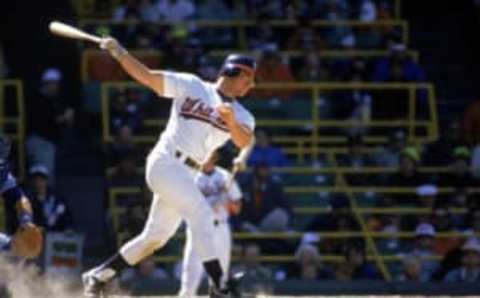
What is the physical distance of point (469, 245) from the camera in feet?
56.6

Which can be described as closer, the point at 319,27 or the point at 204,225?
the point at 204,225

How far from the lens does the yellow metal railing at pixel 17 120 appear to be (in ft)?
60.7

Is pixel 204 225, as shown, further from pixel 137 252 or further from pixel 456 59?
pixel 456 59

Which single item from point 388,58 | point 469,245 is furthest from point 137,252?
point 388,58

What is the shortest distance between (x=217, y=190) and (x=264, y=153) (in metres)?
3.64

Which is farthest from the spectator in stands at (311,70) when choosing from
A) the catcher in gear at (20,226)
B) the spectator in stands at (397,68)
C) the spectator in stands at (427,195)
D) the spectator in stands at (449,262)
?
the catcher in gear at (20,226)

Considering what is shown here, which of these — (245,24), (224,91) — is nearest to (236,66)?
(224,91)

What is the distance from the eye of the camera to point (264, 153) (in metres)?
18.6

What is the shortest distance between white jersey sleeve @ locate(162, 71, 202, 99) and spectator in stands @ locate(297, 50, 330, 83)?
289 inches

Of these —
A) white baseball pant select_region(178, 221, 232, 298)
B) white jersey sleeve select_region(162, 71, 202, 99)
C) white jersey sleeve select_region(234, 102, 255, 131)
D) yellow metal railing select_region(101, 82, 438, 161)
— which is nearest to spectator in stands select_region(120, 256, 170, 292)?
white baseball pant select_region(178, 221, 232, 298)

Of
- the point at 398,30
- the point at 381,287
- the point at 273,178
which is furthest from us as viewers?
the point at 398,30

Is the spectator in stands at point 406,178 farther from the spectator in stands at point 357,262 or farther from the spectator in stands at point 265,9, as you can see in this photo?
the spectator in stands at point 265,9

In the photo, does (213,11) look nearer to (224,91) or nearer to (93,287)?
(224,91)

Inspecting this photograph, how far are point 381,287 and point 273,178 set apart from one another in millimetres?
2040
